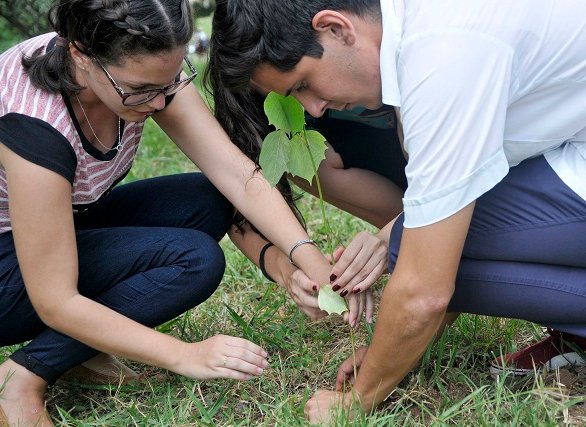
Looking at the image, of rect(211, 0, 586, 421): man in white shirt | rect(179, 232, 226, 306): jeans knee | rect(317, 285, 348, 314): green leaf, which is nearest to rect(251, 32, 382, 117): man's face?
rect(211, 0, 586, 421): man in white shirt

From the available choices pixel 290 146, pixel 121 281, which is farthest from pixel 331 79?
pixel 121 281

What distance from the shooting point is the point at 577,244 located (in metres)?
2.00

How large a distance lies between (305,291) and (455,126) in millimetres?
822

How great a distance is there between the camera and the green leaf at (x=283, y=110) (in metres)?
2.00

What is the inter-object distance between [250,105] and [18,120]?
0.61 m

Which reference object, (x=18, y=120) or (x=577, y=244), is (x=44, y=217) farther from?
(x=577, y=244)

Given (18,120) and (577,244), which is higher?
(18,120)

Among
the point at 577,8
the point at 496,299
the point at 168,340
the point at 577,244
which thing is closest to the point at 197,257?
the point at 168,340

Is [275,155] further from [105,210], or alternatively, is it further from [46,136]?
[105,210]

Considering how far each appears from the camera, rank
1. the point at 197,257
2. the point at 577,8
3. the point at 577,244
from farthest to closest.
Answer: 1. the point at 197,257
2. the point at 577,244
3. the point at 577,8

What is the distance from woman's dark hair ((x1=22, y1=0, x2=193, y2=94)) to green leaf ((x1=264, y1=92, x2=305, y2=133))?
255 millimetres

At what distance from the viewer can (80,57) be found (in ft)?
6.90

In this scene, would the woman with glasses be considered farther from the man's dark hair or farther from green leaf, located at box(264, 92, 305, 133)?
green leaf, located at box(264, 92, 305, 133)

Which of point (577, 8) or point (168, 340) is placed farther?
point (168, 340)
